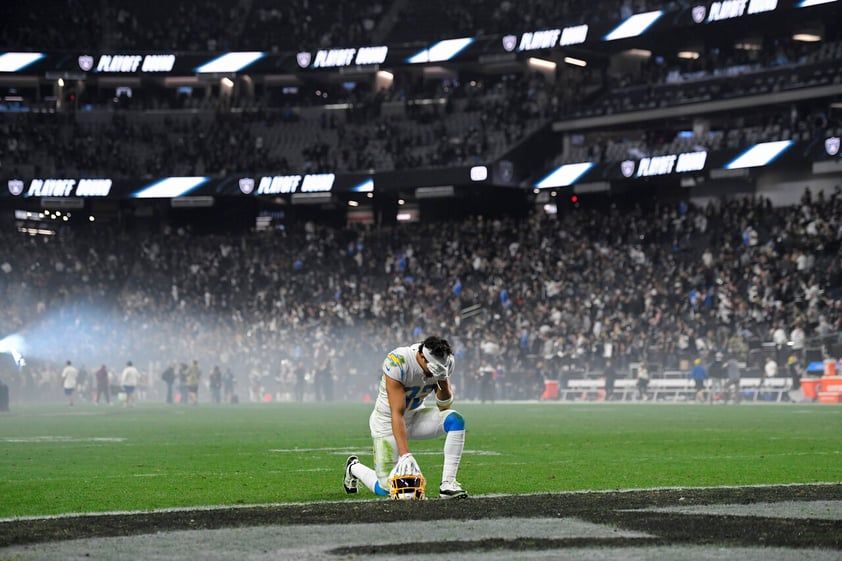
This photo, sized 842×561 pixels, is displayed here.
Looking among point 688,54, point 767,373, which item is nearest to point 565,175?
point 688,54

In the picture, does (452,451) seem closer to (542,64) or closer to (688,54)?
(688,54)

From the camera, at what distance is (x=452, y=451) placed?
10398 millimetres

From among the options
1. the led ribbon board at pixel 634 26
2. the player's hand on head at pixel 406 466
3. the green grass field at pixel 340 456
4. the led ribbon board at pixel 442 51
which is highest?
the led ribbon board at pixel 442 51

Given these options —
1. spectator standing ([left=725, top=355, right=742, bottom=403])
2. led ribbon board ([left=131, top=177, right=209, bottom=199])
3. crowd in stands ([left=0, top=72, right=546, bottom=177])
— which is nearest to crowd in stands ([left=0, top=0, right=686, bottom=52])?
crowd in stands ([left=0, top=72, right=546, bottom=177])

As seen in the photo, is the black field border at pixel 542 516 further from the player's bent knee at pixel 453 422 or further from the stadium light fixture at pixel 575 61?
the stadium light fixture at pixel 575 61

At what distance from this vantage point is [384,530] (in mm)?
8375

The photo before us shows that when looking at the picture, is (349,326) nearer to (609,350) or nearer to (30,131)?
(609,350)

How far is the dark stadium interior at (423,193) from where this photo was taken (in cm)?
4528

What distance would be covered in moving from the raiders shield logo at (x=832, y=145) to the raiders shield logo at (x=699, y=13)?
876 cm

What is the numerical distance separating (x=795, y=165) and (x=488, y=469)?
3769 centimetres

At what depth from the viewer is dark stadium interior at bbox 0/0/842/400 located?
4528cm

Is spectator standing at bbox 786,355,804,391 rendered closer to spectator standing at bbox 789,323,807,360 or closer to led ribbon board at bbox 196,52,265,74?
spectator standing at bbox 789,323,807,360

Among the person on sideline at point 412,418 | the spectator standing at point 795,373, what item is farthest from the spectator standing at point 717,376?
the person on sideline at point 412,418

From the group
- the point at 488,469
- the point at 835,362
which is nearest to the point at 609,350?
the point at 835,362
